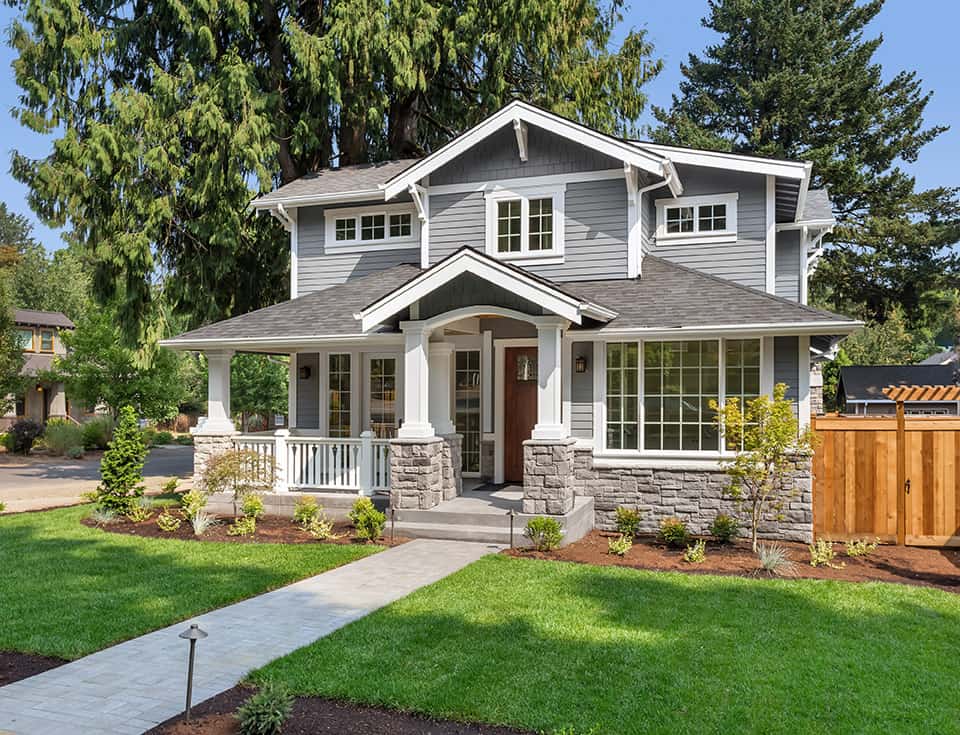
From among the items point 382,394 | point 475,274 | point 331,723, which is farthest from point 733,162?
point 331,723

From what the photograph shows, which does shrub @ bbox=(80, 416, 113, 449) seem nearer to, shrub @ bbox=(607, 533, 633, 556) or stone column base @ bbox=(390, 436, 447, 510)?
stone column base @ bbox=(390, 436, 447, 510)

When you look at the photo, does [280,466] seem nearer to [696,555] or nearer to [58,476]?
[696,555]

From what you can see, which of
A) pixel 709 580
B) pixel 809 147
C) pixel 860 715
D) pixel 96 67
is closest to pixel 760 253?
pixel 709 580

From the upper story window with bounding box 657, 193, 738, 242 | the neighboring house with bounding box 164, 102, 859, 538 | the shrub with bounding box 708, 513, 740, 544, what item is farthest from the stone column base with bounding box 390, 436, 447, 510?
the upper story window with bounding box 657, 193, 738, 242

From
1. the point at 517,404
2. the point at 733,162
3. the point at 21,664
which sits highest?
the point at 733,162

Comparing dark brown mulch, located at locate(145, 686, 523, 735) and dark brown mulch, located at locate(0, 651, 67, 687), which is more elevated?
dark brown mulch, located at locate(145, 686, 523, 735)

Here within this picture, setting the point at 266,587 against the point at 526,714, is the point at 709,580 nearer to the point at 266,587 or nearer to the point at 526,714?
the point at 526,714

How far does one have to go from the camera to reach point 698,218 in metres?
12.7

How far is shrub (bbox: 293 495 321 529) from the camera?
10.9 m

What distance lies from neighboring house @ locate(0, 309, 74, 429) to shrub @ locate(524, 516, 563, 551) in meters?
33.4

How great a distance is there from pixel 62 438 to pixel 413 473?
2121 cm

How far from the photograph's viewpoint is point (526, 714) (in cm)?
464

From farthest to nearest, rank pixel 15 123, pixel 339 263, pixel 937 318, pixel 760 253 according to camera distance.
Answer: pixel 937 318 < pixel 15 123 < pixel 339 263 < pixel 760 253

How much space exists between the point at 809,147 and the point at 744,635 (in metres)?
29.0
